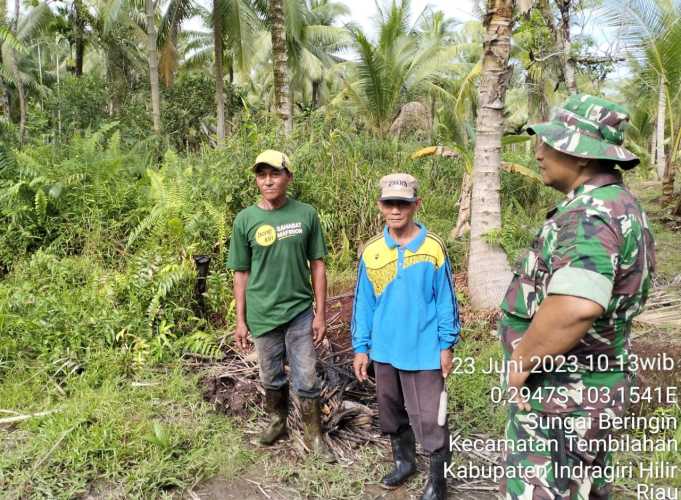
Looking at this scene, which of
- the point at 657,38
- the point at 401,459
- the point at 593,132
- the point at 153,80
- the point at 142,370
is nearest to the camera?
the point at 593,132

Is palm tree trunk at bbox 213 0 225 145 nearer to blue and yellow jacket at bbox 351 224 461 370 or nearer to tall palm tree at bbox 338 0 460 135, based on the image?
tall palm tree at bbox 338 0 460 135

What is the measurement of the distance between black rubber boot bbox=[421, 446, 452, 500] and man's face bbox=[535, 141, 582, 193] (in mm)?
1500

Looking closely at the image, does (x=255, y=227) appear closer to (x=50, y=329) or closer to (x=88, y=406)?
(x=88, y=406)

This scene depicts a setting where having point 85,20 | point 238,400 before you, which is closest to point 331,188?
point 238,400

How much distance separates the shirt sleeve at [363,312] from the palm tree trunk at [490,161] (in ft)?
9.62

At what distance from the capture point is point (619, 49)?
1029 centimetres

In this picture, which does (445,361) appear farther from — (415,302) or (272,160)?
(272,160)

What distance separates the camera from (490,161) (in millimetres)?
5258

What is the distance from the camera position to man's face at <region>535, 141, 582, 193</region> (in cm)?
170

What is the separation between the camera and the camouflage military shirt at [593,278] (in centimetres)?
153

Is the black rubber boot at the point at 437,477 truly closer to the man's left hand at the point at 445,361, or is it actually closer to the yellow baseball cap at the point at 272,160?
the man's left hand at the point at 445,361

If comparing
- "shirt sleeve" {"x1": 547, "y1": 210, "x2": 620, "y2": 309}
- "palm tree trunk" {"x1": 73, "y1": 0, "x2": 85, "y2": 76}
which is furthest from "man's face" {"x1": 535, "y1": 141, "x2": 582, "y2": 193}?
"palm tree trunk" {"x1": 73, "y1": 0, "x2": 85, "y2": 76}

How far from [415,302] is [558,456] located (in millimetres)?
969

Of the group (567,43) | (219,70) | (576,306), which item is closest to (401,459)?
(576,306)
